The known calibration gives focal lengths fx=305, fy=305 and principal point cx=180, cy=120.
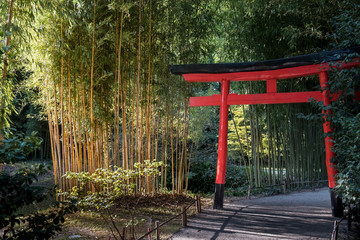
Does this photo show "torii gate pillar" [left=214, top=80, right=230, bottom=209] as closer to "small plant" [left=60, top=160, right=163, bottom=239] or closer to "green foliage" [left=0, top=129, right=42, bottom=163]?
"small plant" [left=60, top=160, right=163, bottom=239]

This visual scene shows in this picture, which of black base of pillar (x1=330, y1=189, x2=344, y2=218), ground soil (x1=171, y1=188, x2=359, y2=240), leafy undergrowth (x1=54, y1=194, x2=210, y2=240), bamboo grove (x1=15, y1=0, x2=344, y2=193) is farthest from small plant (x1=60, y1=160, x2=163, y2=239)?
black base of pillar (x1=330, y1=189, x2=344, y2=218)

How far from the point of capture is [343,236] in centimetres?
387

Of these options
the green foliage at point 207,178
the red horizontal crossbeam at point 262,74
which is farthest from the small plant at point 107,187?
the green foliage at point 207,178

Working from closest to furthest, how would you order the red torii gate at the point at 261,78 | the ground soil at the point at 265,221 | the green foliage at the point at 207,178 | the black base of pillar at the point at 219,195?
Answer: the ground soil at the point at 265,221 → the red torii gate at the point at 261,78 → the black base of pillar at the point at 219,195 → the green foliage at the point at 207,178

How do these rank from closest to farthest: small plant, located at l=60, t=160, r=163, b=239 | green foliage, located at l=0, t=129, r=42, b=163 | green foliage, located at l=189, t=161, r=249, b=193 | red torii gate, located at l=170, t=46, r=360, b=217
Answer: green foliage, located at l=0, t=129, r=42, b=163, small plant, located at l=60, t=160, r=163, b=239, red torii gate, located at l=170, t=46, r=360, b=217, green foliage, located at l=189, t=161, r=249, b=193

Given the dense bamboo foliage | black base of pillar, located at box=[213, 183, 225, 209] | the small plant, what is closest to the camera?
the small plant

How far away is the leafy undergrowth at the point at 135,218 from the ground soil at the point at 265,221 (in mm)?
353

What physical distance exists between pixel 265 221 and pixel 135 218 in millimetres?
2058

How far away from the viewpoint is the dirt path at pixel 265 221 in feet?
13.3

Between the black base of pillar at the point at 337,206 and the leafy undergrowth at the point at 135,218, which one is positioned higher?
the black base of pillar at the point at 337,206

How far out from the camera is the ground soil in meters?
4.04

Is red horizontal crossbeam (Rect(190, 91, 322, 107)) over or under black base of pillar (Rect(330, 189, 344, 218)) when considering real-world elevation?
over

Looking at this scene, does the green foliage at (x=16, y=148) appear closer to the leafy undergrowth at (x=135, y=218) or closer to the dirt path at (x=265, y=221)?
the leafy undergrowth at (x=135, y=218)

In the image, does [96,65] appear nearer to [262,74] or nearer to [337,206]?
[262,74]
